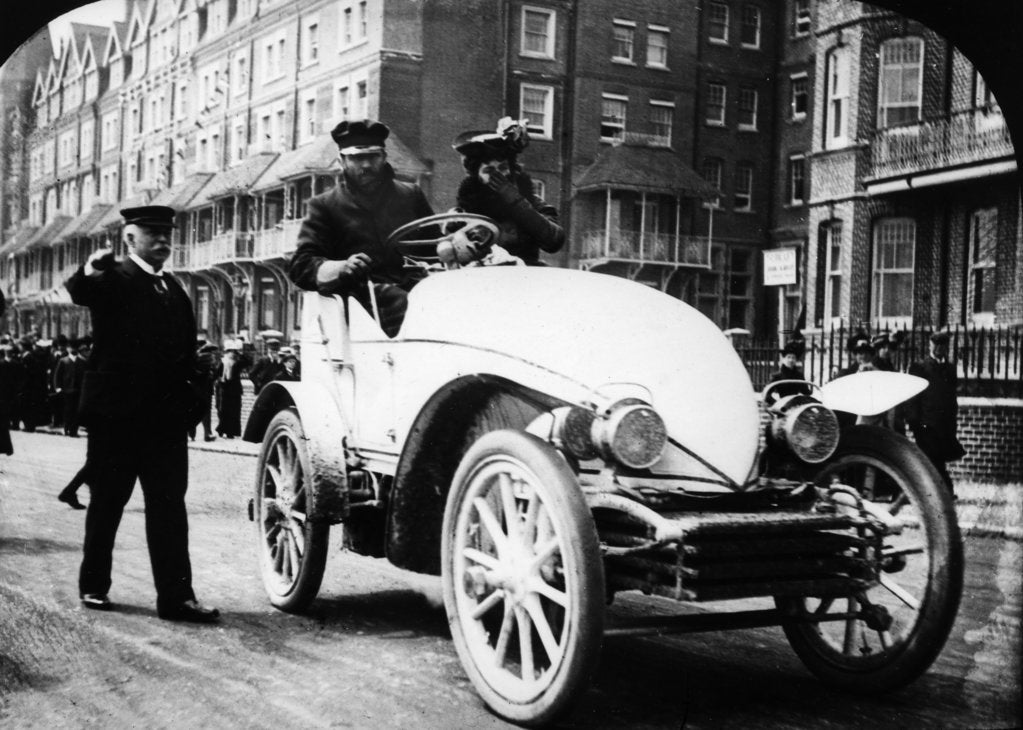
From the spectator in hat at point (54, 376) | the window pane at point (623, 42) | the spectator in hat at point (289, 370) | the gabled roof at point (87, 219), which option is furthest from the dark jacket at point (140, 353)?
the window pane at point (623, 42)

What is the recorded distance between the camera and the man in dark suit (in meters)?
4.07

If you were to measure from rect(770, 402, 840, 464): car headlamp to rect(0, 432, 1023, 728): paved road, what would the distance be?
1.69ft

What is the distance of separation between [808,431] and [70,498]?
100 inches

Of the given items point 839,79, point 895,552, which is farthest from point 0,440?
point 839,79

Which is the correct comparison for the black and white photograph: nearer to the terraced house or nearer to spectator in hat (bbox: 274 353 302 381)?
the terraced house

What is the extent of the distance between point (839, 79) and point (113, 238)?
2645 millimetres

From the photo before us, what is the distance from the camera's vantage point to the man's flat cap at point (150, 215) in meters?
3.95

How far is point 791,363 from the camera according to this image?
373cm

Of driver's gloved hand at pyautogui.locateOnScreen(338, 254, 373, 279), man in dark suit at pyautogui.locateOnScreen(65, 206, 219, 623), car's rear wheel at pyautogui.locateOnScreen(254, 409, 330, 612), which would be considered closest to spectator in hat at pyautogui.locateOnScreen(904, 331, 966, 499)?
driver's gloved hand at pyautogui.locateOnScreen(338, 254, 373, 279)

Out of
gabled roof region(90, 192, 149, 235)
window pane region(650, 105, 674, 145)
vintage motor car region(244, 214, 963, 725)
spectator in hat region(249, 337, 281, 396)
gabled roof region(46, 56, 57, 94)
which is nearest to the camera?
vintage motor car region(244, 214, 963, 725)

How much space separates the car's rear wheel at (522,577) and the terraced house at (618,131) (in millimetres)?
901

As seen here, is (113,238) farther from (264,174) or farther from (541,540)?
(541,540)

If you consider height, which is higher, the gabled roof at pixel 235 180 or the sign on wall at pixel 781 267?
the gabled roof at pixel 235 180

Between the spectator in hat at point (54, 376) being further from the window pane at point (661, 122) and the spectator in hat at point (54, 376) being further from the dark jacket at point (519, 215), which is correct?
the window pane at point (661, 122)
